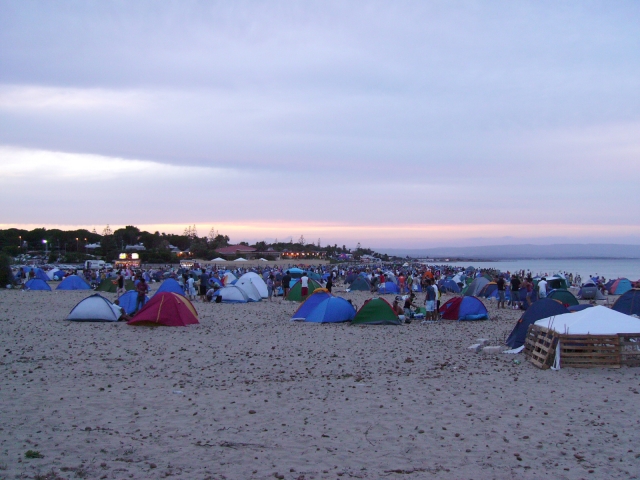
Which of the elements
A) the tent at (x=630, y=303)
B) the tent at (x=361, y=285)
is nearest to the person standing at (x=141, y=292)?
the tent at (x=630, y=303)

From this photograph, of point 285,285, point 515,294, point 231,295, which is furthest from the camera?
point 285,285

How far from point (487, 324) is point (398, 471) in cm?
1364

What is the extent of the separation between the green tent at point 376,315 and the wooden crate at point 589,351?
743cm

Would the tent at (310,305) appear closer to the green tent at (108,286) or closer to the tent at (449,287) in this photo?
the green tent at (108,286)

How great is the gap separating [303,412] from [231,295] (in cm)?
1869

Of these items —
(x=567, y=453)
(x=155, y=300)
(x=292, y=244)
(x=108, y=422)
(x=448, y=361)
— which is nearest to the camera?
(x=567, y=453)

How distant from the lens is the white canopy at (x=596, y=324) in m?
11.1

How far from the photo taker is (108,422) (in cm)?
723

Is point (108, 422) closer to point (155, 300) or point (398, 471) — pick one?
point (398, 471)

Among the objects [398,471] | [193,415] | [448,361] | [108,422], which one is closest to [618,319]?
[448,361]

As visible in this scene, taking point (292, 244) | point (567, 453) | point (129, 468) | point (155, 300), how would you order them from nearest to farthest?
point (129, 468), point (567, 453), point (155, 300), point (292, 244)

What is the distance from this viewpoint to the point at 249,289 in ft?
90.1

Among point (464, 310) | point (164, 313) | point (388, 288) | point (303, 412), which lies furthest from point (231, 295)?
point (303, 412)

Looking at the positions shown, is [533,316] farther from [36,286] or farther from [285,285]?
[36,286]
